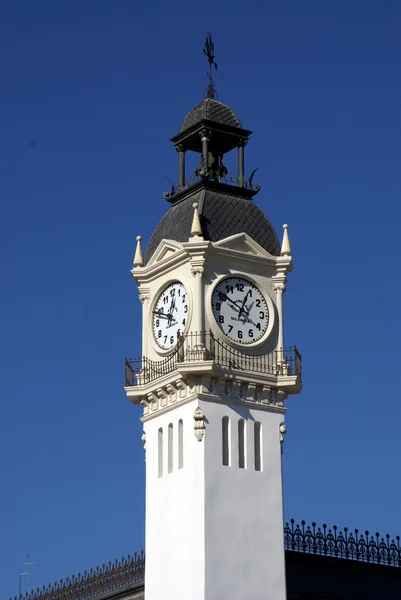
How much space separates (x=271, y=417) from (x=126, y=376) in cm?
559

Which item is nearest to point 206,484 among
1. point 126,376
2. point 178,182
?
point 126,376

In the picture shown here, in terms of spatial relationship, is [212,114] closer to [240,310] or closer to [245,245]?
[245,245]

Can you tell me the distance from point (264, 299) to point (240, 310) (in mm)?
1187

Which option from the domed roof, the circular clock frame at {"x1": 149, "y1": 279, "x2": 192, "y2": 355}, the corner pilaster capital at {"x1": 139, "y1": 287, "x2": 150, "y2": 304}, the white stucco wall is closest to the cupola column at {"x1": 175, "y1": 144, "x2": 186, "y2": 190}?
the domed roof

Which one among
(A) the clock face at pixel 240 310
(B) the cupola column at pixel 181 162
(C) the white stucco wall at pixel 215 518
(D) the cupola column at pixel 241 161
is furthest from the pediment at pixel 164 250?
(C) the white stucco wall at pixel 215 518

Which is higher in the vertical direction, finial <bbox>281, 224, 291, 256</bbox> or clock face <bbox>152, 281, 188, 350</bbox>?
finial <bbox>281, 224, 291, 256</bbox>

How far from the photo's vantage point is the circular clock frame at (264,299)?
225ft

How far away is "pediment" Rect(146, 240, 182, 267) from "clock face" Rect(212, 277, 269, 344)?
2.17m

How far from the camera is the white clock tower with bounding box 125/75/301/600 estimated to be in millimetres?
66812

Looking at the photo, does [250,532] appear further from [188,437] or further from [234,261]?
[234,261]

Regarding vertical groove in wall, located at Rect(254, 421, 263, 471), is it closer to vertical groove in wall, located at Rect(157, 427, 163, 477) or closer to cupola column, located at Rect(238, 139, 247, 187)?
vertical groove in wall, located at Rect(157, 427, 163, 477)

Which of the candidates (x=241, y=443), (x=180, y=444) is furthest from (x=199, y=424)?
(x=241, y=443)

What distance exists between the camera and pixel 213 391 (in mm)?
68188

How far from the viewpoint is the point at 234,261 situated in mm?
69938
